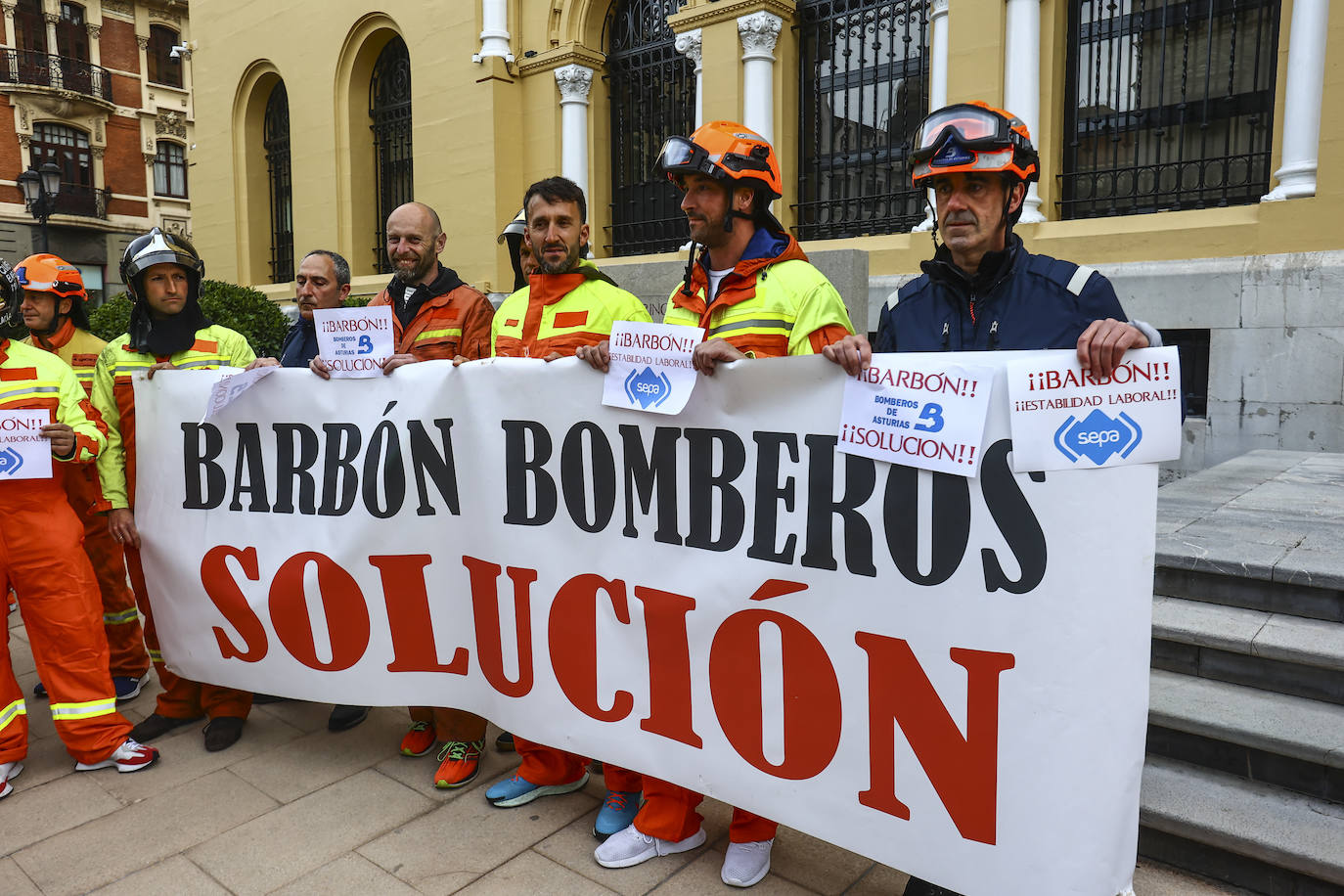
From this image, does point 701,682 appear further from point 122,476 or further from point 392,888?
point 122,476

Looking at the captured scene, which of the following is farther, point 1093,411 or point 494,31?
point 494,31

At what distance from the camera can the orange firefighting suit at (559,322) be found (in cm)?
339

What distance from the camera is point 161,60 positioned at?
35719 mm

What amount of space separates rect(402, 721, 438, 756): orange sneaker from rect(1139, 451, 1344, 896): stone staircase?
8.57ft

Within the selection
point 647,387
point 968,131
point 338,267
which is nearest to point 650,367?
point 647,387

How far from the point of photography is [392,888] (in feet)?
9.27

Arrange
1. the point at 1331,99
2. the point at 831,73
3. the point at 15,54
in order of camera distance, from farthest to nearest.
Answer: the point at 15,54
the point at 831,73
the point at 1331,99

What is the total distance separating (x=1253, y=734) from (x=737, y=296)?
7.03 feet

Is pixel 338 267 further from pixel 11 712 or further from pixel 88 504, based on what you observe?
pixel 11 712

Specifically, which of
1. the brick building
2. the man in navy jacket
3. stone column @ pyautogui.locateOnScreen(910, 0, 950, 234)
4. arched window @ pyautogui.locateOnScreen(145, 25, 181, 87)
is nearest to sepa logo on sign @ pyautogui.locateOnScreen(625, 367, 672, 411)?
the man in navy jacket

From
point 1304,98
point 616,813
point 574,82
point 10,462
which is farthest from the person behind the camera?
point 574,82

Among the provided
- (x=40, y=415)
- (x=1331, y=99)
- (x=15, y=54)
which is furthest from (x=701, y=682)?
(x=15, y=54)

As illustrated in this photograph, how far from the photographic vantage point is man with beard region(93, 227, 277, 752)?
3.95 metres

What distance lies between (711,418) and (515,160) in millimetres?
12641
